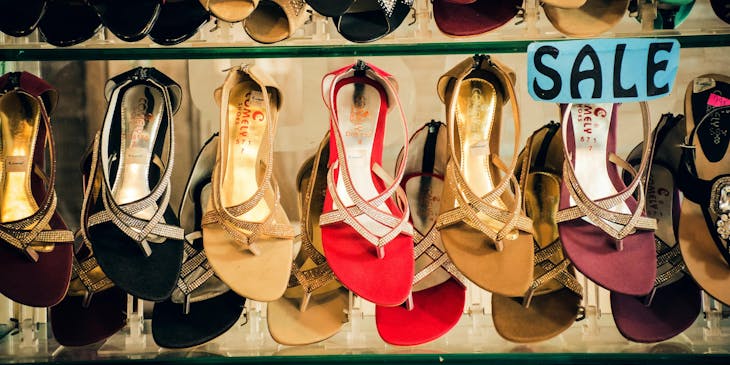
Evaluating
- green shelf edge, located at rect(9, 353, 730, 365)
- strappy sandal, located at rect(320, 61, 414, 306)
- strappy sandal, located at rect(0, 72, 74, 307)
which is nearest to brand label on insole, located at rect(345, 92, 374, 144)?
strappy sandal, located at rect(320, 61, 414, 306)

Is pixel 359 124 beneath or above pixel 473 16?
beneath

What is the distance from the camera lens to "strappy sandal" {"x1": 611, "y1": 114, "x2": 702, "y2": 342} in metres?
1.22

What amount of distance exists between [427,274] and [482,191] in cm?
16

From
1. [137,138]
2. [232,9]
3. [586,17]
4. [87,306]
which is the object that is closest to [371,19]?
[232,9]

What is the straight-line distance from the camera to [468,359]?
1257 millimetres

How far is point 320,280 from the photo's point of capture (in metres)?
1.23

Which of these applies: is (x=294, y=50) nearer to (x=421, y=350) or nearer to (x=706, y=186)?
(x=421, y=350)

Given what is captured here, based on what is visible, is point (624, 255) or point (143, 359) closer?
point (624, 255)

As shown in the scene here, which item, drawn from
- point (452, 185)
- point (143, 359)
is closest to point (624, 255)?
point (452, 185)

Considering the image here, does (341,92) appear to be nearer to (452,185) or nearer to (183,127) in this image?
(452,185)

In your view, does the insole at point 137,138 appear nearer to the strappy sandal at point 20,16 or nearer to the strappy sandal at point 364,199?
the strappy sandal at point 20,16

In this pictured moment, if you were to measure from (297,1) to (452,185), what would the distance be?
35 cm

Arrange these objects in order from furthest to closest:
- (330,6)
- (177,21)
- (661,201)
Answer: (661,201) < (177,21) < (330,6)

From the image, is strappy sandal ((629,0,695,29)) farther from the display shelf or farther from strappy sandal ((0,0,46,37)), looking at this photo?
strappy sandal ((0,0,46,37))
